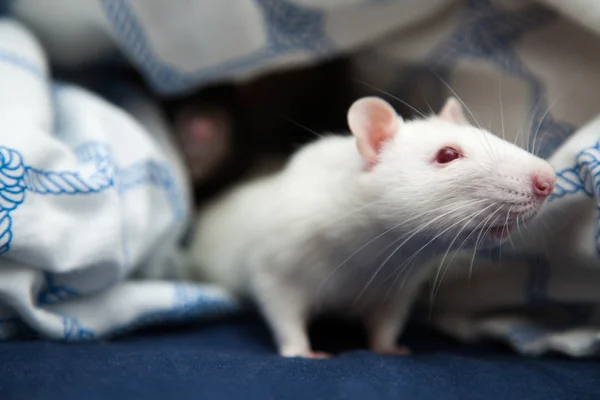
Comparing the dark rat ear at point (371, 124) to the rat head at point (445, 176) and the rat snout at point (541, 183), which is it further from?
the rat snout at point (541, 183)

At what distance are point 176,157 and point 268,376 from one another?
0.76 meters

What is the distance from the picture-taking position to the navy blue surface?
743mm

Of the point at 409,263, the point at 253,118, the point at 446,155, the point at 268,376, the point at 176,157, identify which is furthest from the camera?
the point at 253,118

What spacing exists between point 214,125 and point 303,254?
72cm

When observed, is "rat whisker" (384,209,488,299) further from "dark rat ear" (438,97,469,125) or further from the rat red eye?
"dark rat ear" (438,97,469,125)

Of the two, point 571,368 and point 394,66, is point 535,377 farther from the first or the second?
point 394,66

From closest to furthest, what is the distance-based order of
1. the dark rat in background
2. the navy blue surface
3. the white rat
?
the navy blue surface
the white rat
the dark rat in background

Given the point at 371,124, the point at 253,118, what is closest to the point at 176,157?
the point at 253,118

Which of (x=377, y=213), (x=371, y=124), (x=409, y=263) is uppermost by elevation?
(x=371, y=124)

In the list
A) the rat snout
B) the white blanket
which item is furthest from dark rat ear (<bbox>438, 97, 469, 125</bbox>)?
the rat snout

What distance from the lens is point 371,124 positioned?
0.97 m

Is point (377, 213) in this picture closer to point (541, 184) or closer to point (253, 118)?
point (541, 184)

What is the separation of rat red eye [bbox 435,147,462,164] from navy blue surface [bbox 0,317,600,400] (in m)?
0.31

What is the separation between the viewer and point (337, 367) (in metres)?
0.86
